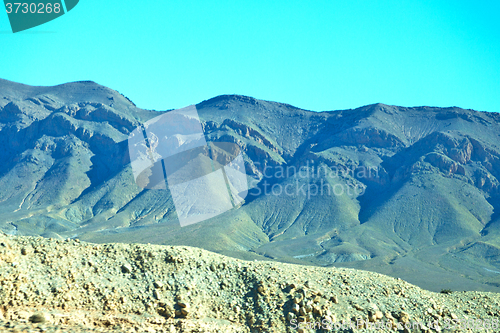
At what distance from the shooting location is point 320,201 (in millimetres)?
144500

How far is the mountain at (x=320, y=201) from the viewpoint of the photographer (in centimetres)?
10775

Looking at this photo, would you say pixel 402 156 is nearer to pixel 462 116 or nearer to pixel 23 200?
pixel 462 116

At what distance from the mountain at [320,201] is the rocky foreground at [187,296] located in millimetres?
61141

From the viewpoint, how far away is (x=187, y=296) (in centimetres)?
1750

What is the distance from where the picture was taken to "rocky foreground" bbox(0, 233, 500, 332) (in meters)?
15.1

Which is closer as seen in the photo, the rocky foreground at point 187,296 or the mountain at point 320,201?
the rocky foreground at point 187,296

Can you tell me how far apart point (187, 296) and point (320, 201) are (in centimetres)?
12962

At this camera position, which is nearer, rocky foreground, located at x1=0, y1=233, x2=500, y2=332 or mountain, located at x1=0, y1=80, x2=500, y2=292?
rocky foreground, located at x1=0, y1=233, x2=500, y2=332

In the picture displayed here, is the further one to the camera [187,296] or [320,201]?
[320,201]

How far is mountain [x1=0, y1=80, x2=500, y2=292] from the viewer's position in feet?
354

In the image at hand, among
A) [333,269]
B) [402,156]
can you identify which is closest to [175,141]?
[402,156]

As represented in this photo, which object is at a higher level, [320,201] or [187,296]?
[187,296]

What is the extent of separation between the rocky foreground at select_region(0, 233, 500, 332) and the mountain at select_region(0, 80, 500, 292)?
201 ft

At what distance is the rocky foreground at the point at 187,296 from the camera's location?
15125 mm
